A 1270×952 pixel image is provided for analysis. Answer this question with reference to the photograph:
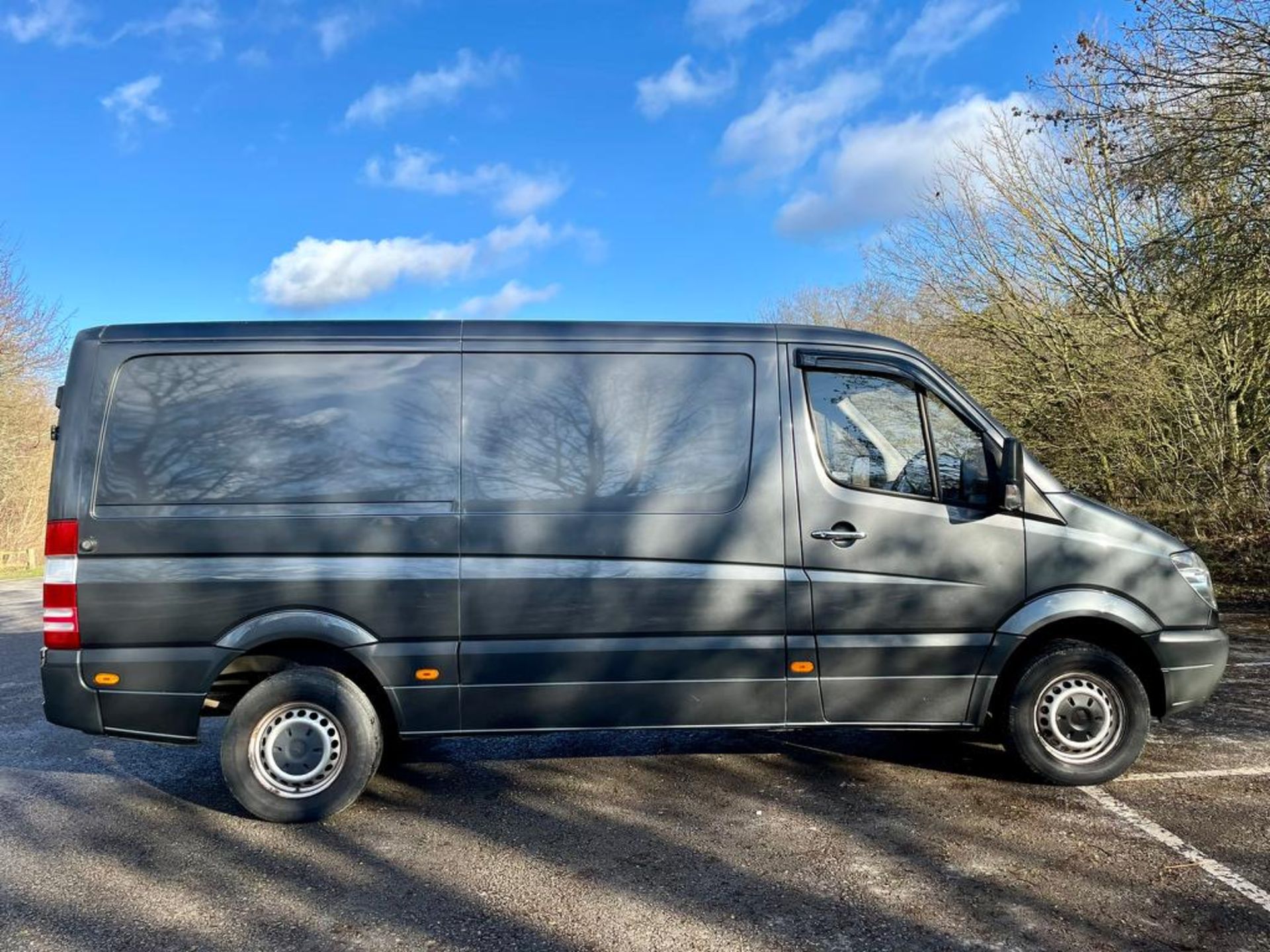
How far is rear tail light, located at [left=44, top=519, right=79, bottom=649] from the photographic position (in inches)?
151

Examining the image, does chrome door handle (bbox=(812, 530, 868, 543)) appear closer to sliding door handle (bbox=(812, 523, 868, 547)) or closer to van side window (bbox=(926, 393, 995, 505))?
sliding door handle (bbox=(812, 523, 868, 547))

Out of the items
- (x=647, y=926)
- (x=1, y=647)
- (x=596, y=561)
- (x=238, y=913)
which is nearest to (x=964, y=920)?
(x=647, y=926)

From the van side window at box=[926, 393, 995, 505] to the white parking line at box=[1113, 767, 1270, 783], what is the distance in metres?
1.61

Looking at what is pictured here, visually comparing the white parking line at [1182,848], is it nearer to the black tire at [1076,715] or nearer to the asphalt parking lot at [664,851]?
the asphalt parking lot at [664,851]

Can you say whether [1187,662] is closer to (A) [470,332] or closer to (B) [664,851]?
(B) [664,851]

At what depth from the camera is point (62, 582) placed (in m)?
3.84

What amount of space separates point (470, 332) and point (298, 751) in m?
2.11

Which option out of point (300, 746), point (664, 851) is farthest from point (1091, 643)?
point (300, 746)

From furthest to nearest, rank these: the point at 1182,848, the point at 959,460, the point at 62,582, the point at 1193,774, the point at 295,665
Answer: the point at 1193,774 < the point at 959,460 < the point at 295,665 < the point at 62,582 < the point at 1182,848

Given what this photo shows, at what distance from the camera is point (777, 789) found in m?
4.27

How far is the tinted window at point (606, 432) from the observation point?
397 centimetres

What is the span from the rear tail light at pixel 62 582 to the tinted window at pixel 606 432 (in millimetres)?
1748

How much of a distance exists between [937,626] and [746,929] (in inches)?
69.9

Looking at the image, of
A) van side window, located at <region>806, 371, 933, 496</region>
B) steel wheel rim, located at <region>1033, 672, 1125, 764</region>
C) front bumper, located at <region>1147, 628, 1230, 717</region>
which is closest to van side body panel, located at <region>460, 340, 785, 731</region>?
van side window, located at <region>806, 371, 933, 496</region>
